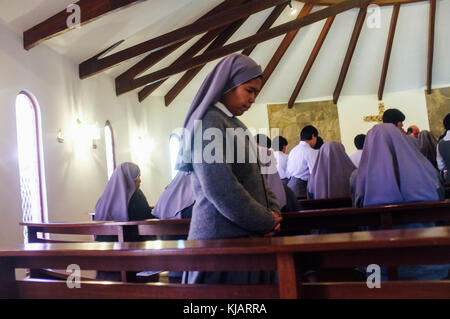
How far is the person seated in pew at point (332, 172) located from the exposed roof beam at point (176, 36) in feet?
13.2

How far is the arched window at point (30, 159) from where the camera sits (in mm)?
6539

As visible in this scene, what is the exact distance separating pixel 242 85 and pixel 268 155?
1.83 metres

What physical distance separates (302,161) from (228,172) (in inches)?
178

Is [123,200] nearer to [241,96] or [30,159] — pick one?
[30,159]

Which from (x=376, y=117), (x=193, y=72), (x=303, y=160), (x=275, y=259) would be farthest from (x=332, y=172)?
(x=376, y=117)

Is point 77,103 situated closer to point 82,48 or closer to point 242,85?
point 82,48

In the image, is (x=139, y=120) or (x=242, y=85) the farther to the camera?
(x=139, y=120)

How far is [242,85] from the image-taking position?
221 centimetres

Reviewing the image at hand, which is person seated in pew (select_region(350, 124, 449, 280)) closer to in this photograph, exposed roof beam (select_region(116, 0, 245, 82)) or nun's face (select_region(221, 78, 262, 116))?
nun's face (select_region(221, 78, 262, 116))

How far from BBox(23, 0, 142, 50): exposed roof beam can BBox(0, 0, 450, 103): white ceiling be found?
741 mm

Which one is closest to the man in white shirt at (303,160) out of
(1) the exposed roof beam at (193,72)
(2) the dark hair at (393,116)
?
(2) the dark hair at (393,116)

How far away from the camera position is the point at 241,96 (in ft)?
7.32
